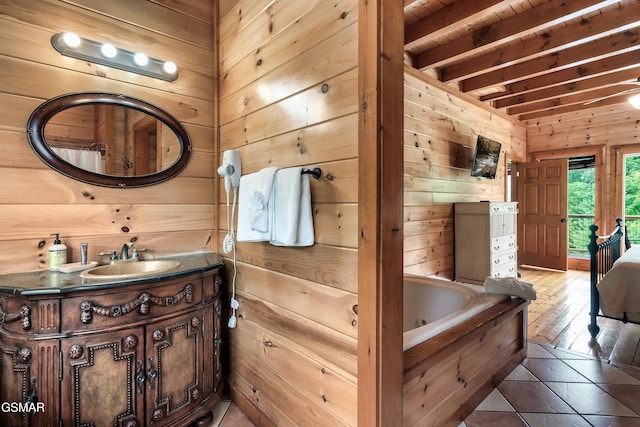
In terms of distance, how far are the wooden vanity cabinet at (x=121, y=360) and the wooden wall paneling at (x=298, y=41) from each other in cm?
113

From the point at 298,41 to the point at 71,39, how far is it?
1189 millimetres

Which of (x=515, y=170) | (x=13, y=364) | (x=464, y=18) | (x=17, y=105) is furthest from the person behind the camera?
(x=515, y=170)

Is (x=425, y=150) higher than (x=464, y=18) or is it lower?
lower

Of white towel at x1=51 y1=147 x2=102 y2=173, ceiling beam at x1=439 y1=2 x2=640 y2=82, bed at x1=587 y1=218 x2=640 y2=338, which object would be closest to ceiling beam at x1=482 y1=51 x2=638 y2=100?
ceiling beam at x1=439 y1=2 x2=640 y2=82

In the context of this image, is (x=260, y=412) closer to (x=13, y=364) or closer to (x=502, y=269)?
(x=13, y=364)

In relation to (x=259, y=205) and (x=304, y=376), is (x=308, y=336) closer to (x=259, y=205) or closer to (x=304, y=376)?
(x=304, y=376)

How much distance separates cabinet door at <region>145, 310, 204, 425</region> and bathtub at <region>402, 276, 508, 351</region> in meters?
1.27

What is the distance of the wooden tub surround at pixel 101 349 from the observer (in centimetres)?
122

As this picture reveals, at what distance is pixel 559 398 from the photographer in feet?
6.10

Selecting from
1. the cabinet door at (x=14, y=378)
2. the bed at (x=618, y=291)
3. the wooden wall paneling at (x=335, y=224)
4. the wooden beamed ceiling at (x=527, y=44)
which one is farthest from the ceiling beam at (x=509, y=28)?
the cabinet door at (x=14, y=378)

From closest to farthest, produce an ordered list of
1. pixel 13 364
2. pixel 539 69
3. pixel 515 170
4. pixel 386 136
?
pixel 386 136
pixel 13 364
pixel 539 69
pixel 515 170

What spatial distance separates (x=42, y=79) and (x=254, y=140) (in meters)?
1.07

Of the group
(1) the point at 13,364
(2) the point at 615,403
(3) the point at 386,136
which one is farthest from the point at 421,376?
(1) the point at 13,364

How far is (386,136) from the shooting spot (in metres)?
1.06
